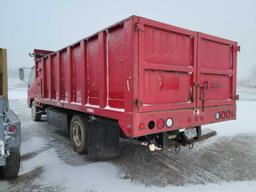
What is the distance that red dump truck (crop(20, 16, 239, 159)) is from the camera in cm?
326

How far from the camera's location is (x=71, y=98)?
515cm

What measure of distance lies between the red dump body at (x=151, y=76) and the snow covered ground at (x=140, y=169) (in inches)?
38.3

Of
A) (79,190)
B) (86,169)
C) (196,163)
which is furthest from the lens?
(196,163)

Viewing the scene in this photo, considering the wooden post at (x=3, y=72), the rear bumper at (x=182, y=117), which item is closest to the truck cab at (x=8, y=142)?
the wooden post at (x=3, y=72)

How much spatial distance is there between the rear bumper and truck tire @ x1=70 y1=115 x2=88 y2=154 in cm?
208

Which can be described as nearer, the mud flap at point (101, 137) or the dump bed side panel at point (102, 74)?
the dump bed side panel at point (102, 74)

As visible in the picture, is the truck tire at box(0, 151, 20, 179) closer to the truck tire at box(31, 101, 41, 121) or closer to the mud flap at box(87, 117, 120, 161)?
the mud flap at box(87, 117, 120, 161)

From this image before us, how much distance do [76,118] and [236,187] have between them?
372 cm

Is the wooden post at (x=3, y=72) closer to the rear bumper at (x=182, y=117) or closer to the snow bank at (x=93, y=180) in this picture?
the snow bank at (x=93, y=180)

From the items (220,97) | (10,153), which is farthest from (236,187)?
(10,153)

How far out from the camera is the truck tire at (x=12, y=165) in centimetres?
360

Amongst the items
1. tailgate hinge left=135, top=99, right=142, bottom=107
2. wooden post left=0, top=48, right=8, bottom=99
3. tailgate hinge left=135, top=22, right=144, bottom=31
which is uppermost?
tailgate hinge left=135, top=22, right=144, bottom=31

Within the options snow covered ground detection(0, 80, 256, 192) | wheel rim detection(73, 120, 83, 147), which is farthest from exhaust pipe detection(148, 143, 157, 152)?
wheel rim detection(73, 120, 83, 147)

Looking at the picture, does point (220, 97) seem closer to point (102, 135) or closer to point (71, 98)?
point (102, 135)
